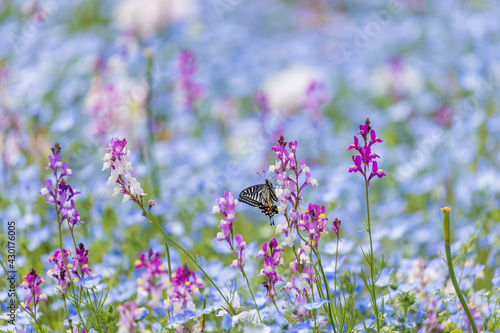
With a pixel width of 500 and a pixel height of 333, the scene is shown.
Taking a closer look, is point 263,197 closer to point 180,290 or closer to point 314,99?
point 180,290

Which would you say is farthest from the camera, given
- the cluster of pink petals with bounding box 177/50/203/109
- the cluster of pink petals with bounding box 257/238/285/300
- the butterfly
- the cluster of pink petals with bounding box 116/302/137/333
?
the cluster of pink petals with bounding box 177/50/203/109

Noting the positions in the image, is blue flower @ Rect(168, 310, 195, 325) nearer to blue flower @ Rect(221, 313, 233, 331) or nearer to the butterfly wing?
blue flower @ Rect(221, 313, 233, 331)

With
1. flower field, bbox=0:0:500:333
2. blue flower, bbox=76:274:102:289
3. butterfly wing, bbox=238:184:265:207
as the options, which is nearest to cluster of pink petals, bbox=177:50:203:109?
flower field, bbox=0:0:500:333

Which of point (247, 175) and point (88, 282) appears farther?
point (247, 175)

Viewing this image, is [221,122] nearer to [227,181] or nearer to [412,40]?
[227,181]

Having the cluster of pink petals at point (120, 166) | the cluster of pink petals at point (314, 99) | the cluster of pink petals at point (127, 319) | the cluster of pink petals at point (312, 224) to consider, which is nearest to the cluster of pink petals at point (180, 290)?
the cluster of pink petals at point (127, 319)

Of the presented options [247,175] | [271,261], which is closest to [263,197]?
[271,261]

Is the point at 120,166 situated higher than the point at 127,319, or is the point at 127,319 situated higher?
the point at 120,166

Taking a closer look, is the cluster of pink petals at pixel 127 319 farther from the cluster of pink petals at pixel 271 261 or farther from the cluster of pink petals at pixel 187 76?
the cluster of pink petals at pixel 187 76
